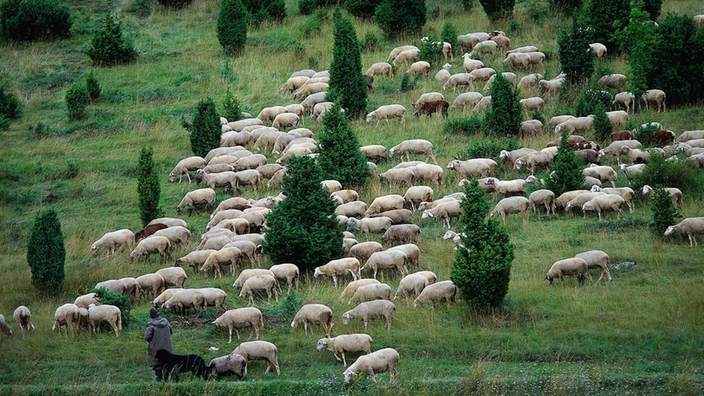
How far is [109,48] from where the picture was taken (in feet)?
120

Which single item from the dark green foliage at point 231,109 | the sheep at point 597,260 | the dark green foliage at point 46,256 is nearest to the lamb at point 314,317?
the sheep at point 597,260

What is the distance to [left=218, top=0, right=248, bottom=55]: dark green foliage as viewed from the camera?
119 ft

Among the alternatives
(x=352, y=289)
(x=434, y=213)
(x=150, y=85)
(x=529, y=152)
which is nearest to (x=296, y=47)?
(x=150, y=85)

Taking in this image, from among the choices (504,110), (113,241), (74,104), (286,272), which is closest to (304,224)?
(286,272)

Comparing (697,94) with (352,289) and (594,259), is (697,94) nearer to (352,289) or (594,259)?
(594,259)

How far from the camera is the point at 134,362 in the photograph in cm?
1465

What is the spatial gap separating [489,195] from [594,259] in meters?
5.91

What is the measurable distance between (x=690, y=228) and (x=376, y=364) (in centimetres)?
866

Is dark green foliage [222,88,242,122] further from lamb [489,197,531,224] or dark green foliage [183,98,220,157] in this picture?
lamb [489,197,531,224]

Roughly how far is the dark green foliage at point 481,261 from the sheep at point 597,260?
213 cm

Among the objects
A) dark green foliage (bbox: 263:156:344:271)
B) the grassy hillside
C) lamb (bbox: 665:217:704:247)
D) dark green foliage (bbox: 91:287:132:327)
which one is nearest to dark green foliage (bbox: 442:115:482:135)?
the grassy hillside

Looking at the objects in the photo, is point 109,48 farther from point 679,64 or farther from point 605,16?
point 679,64

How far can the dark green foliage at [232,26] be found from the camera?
36.3 metres

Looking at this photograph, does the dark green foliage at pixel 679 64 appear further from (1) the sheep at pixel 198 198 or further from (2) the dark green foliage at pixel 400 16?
(1) the sheep at pixel 198 198
